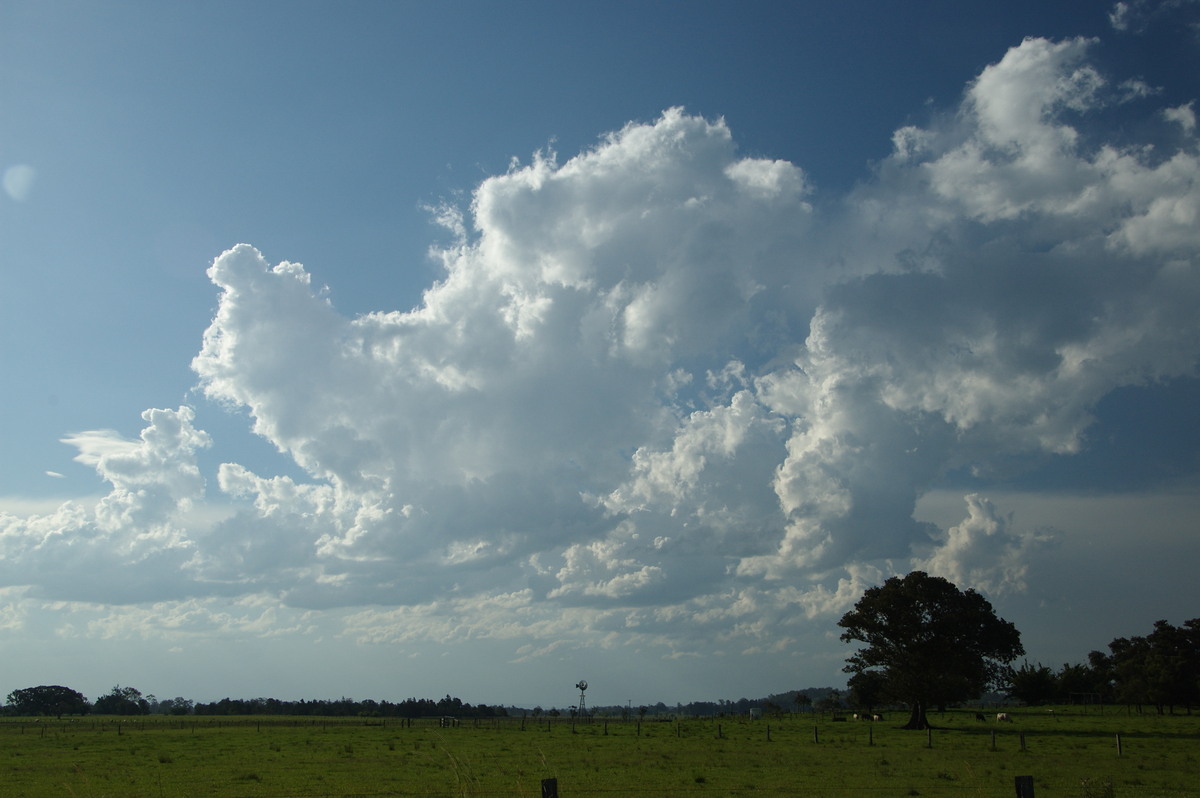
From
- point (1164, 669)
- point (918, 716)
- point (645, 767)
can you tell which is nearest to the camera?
point (645, 767)

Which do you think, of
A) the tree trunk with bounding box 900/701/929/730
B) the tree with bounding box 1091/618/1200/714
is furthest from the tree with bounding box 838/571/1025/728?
the tree with bounding box 1091/618/1200/714

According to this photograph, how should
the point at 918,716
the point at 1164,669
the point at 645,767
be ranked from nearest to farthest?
the point at 645,767, the point at 918,716, the point at 1164,669

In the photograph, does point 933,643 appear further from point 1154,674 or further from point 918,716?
point 1154,674

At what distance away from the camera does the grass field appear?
28.4 metres

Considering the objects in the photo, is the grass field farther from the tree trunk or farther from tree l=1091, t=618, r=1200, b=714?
→ tree l=1091, t=618, r=1200, b=714

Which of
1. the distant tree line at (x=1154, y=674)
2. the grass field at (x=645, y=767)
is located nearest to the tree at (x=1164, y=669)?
the distant tree line at (x=1154, y=674)

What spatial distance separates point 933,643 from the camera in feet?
223

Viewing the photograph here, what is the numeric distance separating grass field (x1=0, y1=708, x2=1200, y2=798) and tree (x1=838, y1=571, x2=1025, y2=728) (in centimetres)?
784

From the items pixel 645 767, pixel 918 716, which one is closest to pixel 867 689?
pixel 918 716

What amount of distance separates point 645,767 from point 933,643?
4102 centimetres

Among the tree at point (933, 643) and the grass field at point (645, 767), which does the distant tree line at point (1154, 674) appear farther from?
the grass field at point (645, 767)

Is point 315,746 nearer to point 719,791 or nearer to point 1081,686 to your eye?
point 719,791

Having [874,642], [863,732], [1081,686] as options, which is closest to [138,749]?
[863,732]

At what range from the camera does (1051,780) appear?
3020cm
